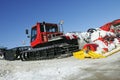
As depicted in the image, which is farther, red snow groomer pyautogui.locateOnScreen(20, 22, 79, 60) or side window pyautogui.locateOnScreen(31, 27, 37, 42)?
side window pyautogui.locateOnScreen(31, 27, 37, 42)

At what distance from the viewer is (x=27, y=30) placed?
17078 millimetres

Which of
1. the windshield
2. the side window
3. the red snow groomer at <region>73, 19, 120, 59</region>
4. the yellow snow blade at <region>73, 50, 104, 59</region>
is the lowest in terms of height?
the yellow snow blade at <region>73, 50, 104, 59</region>

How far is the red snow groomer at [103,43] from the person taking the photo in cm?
1204

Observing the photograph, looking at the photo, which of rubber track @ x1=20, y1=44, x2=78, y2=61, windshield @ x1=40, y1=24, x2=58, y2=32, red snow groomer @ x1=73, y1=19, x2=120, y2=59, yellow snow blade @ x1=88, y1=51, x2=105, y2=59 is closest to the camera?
yellow snow blade @ x1=88, y1=51, x2=105, y2=59

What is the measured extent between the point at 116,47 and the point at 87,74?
18.9ft

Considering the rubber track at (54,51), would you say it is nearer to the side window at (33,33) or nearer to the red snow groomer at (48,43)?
the red snow groomer at (48,43)

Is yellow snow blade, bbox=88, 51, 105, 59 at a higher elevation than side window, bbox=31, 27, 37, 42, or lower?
lower

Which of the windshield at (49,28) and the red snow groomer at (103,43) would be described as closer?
the red snow groomer at (103,43)

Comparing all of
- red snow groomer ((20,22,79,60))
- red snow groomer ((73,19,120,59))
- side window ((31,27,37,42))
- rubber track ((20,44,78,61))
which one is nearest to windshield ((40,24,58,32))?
red snow groomer ((20,22,79,60))

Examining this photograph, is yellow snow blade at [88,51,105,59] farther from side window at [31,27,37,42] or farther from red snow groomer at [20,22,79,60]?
side window at [31,27,37,42]

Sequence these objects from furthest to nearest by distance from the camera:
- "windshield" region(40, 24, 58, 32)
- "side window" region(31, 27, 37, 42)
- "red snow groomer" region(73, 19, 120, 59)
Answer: "side window" region(31, 27, 37, 42)
"windshield" region(40, 24, 58, 32)
"red snow groomer" region(73, 19, 120, 59)

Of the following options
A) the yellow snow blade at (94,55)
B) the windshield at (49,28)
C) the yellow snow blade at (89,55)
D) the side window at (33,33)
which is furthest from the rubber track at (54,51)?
the yellow snow blade at (94,55)

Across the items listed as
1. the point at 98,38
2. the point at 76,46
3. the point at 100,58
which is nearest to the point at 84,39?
the point at 76,46

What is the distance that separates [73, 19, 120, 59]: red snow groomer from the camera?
39.5 ft
